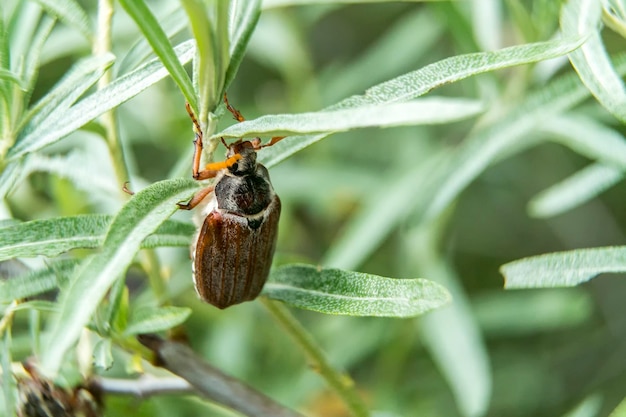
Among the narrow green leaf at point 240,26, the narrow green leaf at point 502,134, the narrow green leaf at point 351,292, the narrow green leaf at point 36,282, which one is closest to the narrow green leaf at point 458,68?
the narrow green leaf at point 240,26

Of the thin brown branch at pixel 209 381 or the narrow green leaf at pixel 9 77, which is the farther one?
the thin brown branch at pixel 209 381

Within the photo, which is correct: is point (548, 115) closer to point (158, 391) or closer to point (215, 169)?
point (215, 169)

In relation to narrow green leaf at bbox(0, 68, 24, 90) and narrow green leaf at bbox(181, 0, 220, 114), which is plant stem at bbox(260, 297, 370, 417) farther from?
narrow green leaf at bbox(0, 68, 24, 90)

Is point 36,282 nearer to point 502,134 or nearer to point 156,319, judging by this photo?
point 156,319

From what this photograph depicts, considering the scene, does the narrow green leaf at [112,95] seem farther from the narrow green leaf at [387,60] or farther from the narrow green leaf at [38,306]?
the narrow green leaf at [387,60]

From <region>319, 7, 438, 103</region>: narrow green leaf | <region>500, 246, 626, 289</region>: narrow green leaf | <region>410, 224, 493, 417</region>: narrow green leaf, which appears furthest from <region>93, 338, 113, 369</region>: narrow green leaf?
<region>319, 7, 438, 103</region>: narrow green leaf

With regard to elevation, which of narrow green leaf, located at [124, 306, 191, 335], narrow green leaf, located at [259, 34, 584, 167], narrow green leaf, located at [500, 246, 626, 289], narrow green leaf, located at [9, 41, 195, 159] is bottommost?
narrow green leaf, located at [500, 246, 626, 289]
